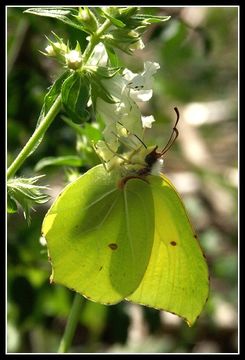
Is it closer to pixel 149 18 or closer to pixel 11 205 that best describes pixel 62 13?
pixel 149 18

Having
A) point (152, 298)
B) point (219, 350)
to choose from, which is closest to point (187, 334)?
point (219, 350)

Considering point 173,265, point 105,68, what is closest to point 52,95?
point 105,68

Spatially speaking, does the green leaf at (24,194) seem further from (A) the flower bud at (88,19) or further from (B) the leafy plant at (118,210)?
(A) the flower bud at (88,19)

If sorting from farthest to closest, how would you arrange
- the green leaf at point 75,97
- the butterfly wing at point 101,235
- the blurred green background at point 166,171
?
the blurred green background at point 166,171 → the butterfly wing at point 101,235 → the green leaf at point 75,97

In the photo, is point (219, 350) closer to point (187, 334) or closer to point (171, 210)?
point (187, 334)

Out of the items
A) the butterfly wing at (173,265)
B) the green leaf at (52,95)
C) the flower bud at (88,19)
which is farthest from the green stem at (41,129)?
the butterfly wing at (173,265)

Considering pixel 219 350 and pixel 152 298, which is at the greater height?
pixel 152 298
